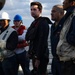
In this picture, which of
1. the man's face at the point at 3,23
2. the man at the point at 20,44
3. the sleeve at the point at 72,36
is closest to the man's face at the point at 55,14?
the sleeve at the point at 72,36

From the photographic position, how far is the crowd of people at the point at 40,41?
15.3 feet

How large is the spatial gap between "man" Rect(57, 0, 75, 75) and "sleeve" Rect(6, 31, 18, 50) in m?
2.28

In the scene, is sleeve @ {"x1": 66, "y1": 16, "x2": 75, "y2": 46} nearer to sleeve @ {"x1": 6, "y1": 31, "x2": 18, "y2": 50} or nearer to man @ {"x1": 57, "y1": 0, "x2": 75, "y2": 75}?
man @ {"x1": 57, "y1": 0, "x2": 75, "y2": 75}

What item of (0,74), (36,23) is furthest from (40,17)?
(0,74)

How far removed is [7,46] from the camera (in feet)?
22.4

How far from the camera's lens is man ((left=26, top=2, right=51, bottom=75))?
5719 mm

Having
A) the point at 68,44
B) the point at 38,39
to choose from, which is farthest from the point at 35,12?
the point at 68,44

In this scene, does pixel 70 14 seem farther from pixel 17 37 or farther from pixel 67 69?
pixel 17 37

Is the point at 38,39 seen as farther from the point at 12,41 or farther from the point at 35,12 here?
the point at 12,41

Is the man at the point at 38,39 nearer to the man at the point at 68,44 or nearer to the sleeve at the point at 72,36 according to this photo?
the man at the point at 68,44

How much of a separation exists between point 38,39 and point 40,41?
0.11 metres

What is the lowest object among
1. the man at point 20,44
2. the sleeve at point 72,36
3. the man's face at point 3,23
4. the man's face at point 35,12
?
the man at point 20,44

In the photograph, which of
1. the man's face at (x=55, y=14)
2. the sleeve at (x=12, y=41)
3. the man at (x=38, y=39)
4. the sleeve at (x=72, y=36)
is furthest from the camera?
the sleeve at (x=12, y=41)

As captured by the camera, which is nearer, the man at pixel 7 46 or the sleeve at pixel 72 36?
the sleeve at pixel 72 36
